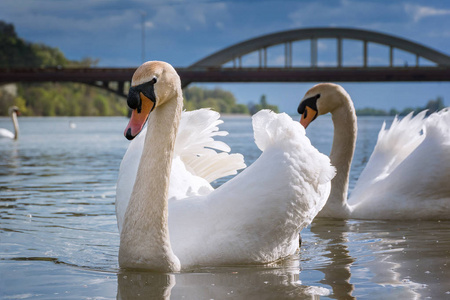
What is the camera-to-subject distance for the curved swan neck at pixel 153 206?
4121 millimetres

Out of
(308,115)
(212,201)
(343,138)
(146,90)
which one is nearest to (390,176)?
(343,138)

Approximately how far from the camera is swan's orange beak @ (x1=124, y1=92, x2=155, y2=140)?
3.77 metres

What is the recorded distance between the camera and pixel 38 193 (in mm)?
9117

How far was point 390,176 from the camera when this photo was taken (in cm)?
696

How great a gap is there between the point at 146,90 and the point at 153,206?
69cm

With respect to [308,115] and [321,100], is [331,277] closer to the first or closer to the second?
[308,115]

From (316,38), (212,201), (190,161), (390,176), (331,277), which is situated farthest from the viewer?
(316,38)

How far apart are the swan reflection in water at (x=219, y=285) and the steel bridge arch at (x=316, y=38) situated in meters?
71.4

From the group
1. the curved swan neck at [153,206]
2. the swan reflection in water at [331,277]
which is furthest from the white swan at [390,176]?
the curved swan neck at [153,206]

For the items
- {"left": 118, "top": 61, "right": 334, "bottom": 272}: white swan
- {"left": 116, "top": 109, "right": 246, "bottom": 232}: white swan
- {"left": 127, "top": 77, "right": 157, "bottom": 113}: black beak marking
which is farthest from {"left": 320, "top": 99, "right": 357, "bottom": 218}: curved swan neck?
{"left": 127, "top": 77, "right": 157, "bottom": 113}: black beak marking

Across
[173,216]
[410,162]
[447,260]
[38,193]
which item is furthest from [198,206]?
[38,193]

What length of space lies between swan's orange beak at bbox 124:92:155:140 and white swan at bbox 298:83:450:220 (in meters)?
3.32

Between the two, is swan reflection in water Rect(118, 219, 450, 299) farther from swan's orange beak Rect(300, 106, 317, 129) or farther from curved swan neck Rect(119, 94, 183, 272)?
swan's orange beak Rect(300, 106, 317, 129)

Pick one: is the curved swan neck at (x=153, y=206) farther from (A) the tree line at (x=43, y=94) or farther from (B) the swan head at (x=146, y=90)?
(A) the tree line at (x=43, y=94)
